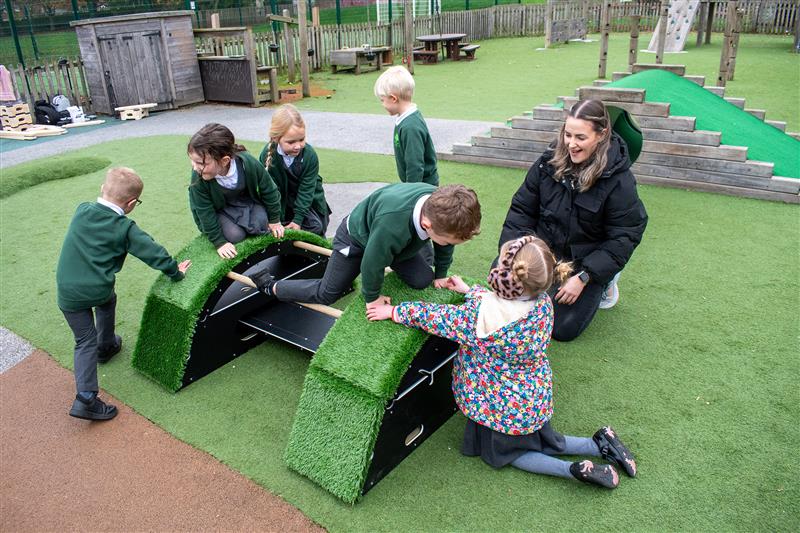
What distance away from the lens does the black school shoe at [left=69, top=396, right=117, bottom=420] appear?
3.57 meters

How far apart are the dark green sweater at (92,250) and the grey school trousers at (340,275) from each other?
88 centimetres

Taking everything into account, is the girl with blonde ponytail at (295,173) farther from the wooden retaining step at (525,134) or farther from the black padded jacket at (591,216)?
the wooden retaining step at (525,134)

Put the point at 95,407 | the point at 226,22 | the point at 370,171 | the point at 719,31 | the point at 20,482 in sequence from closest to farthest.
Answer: the point at 20,482 → the point at 95,407 → the point at 370,171 → the point at 226,22 → the point at 719,31

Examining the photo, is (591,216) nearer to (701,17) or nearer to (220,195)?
(220,195)

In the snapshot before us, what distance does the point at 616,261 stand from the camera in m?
4.07

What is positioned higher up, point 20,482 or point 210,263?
point 210,263

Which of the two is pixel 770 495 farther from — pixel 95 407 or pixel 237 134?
pixel 237 134

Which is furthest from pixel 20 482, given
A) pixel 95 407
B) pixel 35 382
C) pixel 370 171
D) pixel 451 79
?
pixel 451 79

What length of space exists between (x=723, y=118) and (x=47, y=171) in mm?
9152

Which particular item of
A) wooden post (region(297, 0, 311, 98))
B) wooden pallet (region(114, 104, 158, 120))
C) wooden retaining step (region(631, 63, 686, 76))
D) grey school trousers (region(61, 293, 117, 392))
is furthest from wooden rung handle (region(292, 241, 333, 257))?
wooden post (region(297, 0, 311, 98))

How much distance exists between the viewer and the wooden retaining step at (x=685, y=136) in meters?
6.76

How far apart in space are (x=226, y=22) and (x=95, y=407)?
2050 cm

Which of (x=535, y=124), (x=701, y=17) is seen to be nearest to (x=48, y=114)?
(x=535, y=124)

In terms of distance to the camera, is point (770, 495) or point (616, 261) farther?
point (616, 261)
